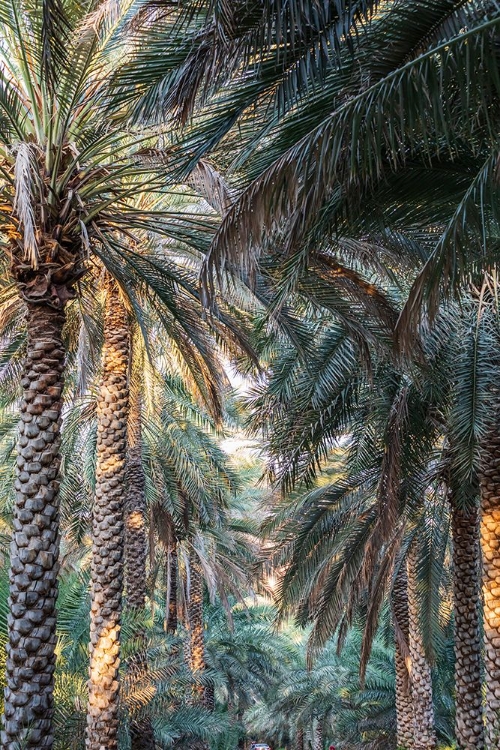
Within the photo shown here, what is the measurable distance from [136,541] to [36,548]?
8.95 m

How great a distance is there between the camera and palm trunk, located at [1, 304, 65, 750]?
6582mm

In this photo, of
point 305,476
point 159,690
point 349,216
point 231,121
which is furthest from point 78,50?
point 159,690

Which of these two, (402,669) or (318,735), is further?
(318,735)

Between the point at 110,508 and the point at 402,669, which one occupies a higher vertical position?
the point at 110,508

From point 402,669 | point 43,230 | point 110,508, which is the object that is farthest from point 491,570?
point 402,669

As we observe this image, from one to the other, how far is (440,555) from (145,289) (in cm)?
807

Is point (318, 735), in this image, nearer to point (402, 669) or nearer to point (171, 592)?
point (171, 592)

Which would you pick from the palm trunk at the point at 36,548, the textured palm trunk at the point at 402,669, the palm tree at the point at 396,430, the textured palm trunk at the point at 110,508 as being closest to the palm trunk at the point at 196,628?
the textured palm trunk at the point at 402,669

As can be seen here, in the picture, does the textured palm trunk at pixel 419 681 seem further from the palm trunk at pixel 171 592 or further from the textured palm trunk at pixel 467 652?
the palm trunk at pixel 171 592

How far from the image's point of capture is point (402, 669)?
1764 cm

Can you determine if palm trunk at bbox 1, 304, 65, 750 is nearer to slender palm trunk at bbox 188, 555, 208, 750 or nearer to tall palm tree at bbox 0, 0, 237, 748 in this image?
tall palm tree at bbox 0, 0, 237, 748

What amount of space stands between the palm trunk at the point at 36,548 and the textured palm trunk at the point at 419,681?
31.2 feet

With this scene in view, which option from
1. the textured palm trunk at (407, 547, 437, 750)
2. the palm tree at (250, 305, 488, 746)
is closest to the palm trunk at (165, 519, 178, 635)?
the textured palm trunk at (407, 547, 437, 750)

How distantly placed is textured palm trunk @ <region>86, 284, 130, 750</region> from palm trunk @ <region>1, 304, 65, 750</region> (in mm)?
2888
